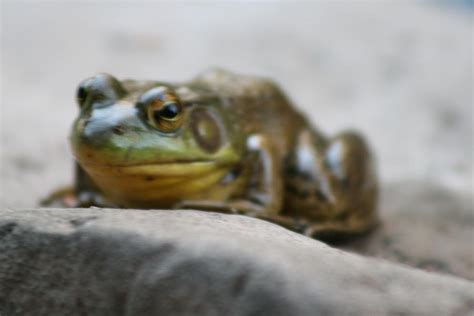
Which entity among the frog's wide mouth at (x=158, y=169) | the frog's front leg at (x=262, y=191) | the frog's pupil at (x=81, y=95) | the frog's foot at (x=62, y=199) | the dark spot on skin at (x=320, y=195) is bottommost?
the frog's foot at (x=62, y=199)

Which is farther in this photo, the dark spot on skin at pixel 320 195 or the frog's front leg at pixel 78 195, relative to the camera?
the dark spot on skin at pixel 320 195

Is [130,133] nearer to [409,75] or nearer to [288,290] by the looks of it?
[288,290]

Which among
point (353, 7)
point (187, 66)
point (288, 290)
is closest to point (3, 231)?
point (288, 290)

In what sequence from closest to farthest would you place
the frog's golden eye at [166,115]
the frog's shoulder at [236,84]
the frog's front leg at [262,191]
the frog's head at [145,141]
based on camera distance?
the frog's head at [145,141], the frog's golden eye at [166,115], the frog's front leg at [262,191], the frog's shoulder at [236,84]

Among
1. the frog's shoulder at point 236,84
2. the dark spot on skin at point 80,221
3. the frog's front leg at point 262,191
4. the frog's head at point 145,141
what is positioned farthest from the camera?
the frog's shoulder at point 236,84

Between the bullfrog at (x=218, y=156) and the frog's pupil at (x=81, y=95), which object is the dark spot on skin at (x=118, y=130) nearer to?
the bullfrog at (x=218, y=156)

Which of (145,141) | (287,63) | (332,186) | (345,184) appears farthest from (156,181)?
(287,63)

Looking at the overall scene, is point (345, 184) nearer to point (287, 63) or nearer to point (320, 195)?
point (320, 195)

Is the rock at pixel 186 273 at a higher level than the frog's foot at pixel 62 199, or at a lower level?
higher

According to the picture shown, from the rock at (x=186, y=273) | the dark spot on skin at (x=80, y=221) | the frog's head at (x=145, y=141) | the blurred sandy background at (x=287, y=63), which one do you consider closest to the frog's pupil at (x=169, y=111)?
the frog's head at (x=145, y=141)
